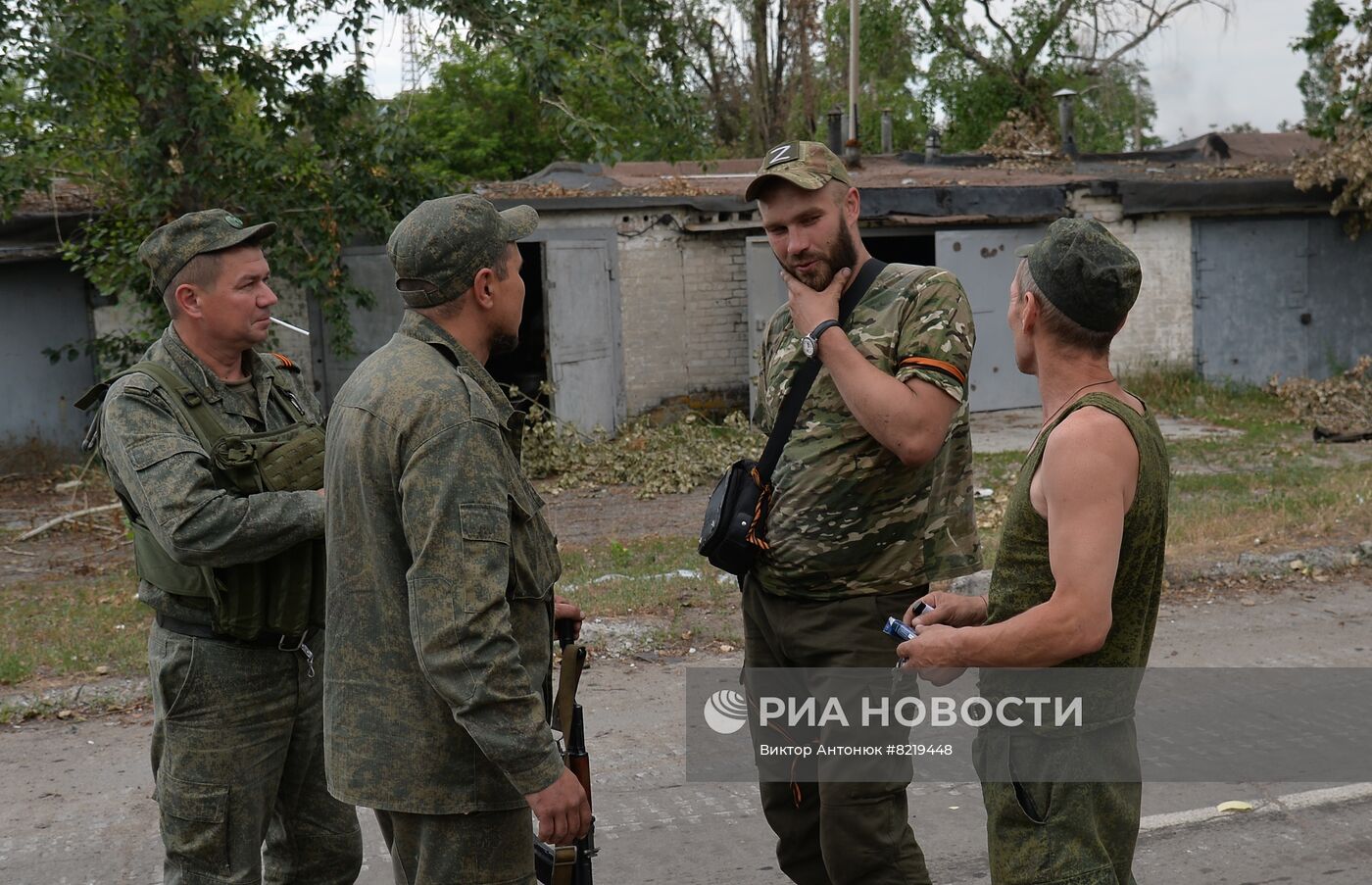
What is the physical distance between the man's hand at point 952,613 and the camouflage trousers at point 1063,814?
333mm

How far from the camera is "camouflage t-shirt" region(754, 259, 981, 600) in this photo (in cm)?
318

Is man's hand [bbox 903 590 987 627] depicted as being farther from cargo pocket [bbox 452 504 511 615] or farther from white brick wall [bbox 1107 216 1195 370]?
white brick wall [bbox 1107 216 1195 370]

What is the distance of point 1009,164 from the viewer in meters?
18.6

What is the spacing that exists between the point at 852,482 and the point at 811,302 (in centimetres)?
47

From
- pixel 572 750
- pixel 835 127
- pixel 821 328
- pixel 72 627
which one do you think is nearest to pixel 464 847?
pixel 572 750

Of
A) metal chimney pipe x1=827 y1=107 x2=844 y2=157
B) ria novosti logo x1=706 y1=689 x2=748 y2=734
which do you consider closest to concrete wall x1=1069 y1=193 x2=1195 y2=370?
metal chimney pipe x1=827 y1=107 x2=844 y2=157

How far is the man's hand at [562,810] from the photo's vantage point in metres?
2.45

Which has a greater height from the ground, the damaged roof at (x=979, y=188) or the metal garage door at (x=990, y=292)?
the damaged roof at (x=979, y=188)

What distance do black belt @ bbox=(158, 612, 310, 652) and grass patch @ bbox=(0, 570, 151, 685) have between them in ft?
10.9

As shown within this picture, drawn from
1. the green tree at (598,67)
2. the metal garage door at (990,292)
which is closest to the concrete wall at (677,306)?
the green tree at (598,67)

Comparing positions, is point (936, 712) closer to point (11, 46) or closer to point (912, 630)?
point (912, 630)

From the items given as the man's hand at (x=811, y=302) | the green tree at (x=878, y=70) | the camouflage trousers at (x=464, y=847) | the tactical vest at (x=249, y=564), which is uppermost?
the green tree at (x=878, y=70)

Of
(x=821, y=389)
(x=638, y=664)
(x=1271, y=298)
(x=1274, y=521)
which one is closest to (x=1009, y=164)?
(x=1271, y=298)

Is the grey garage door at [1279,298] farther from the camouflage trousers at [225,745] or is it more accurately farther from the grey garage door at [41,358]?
the camouflage trousers at [225,745]
